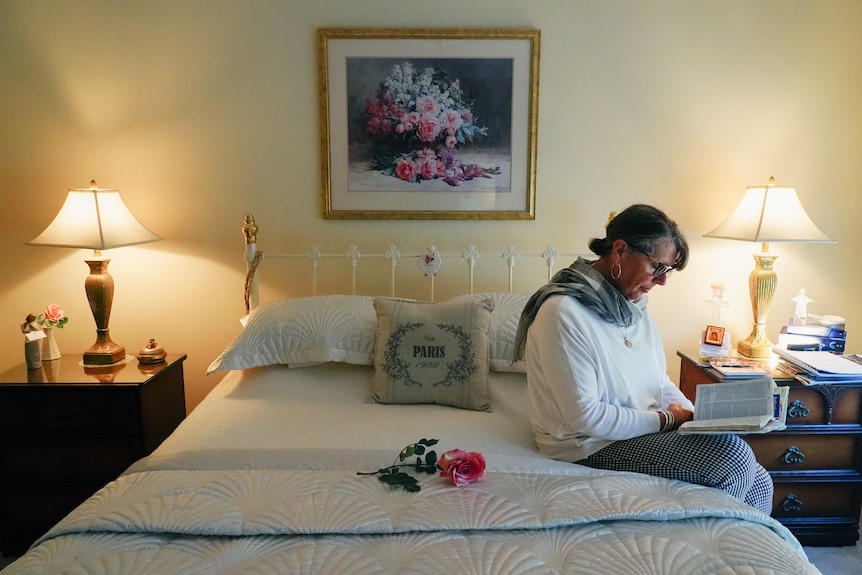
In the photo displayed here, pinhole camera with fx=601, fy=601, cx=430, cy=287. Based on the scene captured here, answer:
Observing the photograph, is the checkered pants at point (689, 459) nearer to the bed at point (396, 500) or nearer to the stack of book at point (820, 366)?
the bed at point (396, 500)

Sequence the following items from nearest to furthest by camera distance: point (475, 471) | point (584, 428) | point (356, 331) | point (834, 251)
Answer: point (475, 471) → point (584, 428) → point (356, 331) → point (834, 251)

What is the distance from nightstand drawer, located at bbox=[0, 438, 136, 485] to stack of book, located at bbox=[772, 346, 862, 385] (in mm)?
2543

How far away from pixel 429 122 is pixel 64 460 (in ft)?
6.50

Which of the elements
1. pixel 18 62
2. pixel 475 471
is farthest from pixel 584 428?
pixel 18 62

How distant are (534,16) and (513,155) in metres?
0.59

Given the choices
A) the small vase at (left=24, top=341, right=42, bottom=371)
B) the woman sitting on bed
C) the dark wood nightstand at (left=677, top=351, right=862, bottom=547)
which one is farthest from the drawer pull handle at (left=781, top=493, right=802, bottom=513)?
the small vase at (left=24, top=341, right=42, bottom=371)

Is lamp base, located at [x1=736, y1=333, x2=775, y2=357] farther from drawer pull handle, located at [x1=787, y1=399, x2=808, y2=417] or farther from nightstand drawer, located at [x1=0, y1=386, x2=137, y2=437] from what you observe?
nightstand drawer, located at [x1=0, y1=386, x2=137, y2=437]

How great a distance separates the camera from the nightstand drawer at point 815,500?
230cm

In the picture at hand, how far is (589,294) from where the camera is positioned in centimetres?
171

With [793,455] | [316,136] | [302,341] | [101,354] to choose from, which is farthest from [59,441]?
[793,455]

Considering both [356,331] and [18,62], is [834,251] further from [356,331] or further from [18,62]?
[18,62]

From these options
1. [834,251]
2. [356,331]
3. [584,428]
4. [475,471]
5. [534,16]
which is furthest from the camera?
[834,251]

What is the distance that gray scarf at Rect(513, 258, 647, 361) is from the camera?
1.71 m

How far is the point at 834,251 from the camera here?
2.75 meters
